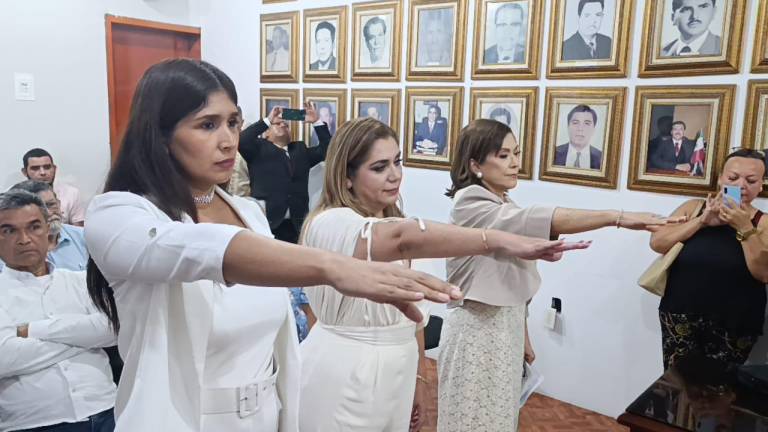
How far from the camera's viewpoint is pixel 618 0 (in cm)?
316

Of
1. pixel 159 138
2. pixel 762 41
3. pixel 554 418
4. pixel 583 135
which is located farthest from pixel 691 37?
pixel 159 138

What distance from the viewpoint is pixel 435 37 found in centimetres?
390

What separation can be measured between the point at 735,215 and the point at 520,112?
136cm

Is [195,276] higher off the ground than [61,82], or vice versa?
Answer: [61,82]

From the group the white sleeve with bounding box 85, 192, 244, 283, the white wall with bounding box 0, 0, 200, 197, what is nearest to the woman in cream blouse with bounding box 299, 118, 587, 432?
the white sleeve with bounding box 85, 192, 244, 283

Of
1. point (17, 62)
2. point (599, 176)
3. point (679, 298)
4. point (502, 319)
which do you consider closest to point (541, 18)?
point (599, 176)

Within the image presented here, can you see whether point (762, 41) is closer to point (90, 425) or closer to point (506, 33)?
point (506, 33)

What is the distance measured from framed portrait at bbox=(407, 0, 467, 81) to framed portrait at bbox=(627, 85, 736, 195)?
116 cm

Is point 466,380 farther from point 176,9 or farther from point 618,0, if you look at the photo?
point 176,9

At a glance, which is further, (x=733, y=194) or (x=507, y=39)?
(x=507, y=39)

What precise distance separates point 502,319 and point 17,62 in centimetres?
394

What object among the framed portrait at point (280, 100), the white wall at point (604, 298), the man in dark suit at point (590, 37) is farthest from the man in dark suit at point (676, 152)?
the framed portrait at point (280, 100)

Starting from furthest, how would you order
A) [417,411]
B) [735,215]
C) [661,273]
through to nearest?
[661,273]
[735,215]
[417,411]

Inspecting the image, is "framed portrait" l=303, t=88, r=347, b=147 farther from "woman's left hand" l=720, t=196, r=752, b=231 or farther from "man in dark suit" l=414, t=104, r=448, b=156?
"woman's left hand" l=720, t=196, r=752, b=231
